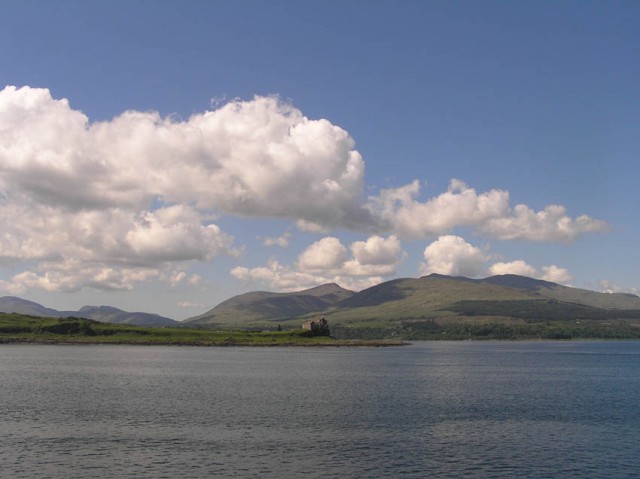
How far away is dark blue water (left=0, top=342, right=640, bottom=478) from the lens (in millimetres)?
53219

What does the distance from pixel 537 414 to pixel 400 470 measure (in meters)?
41.3

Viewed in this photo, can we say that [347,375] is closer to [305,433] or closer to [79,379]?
[79,379]

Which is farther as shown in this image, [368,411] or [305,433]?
[368,411]

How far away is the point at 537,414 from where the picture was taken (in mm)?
85938

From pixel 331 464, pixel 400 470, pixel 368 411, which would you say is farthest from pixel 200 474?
pixel 368 411

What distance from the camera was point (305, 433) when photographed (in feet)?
224

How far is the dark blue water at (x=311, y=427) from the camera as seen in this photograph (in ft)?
175

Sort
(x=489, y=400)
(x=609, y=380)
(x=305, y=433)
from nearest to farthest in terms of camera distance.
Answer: (x=305, y=433) < (x=489, y=400) < (x=609, y=380)

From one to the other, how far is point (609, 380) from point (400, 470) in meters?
111

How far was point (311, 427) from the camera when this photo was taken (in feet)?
237

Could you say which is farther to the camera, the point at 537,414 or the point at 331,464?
the point at 537,414

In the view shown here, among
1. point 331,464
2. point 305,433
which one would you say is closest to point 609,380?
point 305,433

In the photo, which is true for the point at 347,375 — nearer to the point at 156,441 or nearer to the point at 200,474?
→ the point at 156,441

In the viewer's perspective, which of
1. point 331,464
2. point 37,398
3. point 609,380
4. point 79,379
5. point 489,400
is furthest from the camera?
point 609,380
